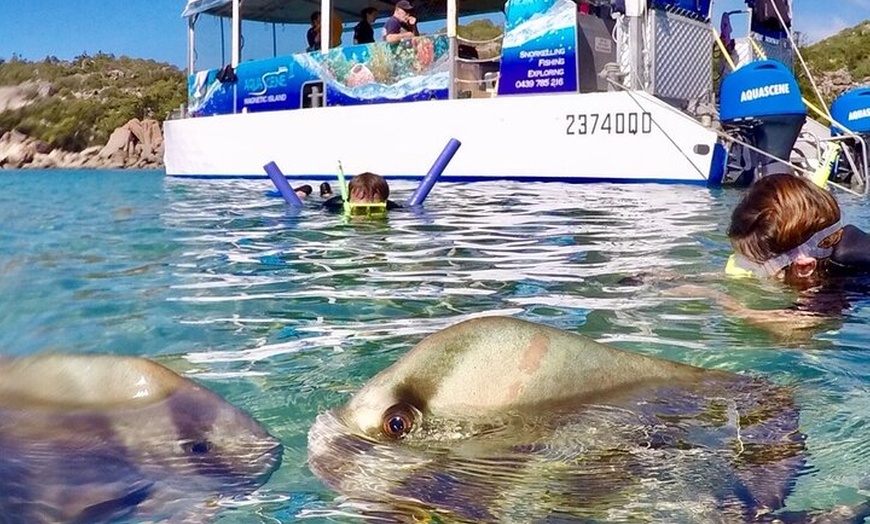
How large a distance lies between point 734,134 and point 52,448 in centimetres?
819

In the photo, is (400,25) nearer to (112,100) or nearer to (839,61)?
(839,61)

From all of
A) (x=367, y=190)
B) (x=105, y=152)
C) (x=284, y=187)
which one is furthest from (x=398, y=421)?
(x=105, y=152)

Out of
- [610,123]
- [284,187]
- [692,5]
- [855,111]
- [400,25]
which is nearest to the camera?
[284,187]

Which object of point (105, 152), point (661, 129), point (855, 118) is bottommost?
point (105, 152)

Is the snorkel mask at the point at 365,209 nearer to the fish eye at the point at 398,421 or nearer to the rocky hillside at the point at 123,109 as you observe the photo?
the fish eye at the point at 398,421

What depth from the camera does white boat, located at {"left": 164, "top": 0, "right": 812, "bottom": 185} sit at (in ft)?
31.1

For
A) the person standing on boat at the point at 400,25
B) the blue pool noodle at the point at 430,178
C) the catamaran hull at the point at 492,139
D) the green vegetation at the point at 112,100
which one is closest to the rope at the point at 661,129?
the catamaran hull at the point at 492,139

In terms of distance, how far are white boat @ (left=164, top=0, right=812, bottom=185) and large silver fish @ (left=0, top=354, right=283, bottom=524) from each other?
25.4 ft

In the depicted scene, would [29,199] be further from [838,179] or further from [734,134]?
[838,179]

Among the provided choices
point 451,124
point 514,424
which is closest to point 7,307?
point 514,424

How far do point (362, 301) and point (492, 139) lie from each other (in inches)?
293

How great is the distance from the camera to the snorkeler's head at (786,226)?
306 cm

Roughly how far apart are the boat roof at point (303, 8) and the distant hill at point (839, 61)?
1251 cm

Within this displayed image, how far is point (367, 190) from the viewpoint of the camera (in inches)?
264
